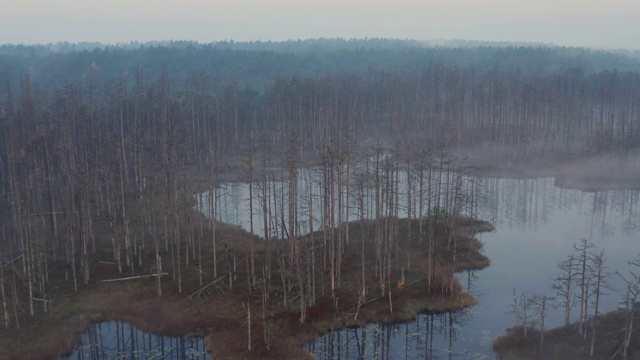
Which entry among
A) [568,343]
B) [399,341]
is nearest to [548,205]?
[568,343]

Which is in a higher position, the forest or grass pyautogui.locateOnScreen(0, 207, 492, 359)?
the forest

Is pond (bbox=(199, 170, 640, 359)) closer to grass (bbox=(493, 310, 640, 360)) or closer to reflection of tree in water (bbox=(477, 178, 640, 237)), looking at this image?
reflection of tree in water (bbox=(477, 178, 640, 237))

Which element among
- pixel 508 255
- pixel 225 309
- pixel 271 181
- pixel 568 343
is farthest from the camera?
pixel 271 181

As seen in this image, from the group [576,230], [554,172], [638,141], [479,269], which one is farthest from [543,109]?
[479,269]

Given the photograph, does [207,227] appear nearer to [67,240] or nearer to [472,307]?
[67,240]

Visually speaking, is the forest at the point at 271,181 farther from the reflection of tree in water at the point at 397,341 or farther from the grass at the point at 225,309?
the reflection of tree in water at the point at 397,341

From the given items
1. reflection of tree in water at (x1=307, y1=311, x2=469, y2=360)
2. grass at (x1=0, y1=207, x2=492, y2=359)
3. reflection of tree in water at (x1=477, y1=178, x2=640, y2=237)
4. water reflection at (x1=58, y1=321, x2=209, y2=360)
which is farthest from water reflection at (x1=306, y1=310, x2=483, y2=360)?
reflection of tree in water at (x1=477, y1=178, x2=640, y2=237)

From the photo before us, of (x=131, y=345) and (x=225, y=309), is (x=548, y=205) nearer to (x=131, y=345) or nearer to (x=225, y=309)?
(x=225, y=309)
